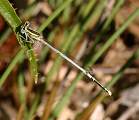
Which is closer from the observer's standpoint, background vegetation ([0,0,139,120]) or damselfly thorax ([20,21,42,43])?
damselfly thorax ([20,21,42,43])

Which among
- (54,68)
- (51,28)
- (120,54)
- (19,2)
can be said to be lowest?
(120,54)

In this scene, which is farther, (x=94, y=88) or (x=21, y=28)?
(x=94, y=88)

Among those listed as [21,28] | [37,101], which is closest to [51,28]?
[37,101]

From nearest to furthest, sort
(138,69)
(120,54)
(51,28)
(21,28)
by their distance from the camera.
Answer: (21,28), (51,28), (138,69), (120,54)

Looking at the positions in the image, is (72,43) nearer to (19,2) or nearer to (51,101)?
(51,101)

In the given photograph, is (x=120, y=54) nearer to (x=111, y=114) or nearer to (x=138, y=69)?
(x=138, y=69)

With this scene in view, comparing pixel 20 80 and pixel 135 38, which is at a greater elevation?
pixel 20 80

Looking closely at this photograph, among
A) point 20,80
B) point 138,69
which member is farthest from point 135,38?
point 20,80

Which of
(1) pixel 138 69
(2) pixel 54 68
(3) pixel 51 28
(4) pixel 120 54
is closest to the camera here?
(2) pixel 54 68

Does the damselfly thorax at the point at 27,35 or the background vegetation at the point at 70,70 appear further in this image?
the background vegetation at the point at 70,70

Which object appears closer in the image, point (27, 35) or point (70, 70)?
point (27, 35)
